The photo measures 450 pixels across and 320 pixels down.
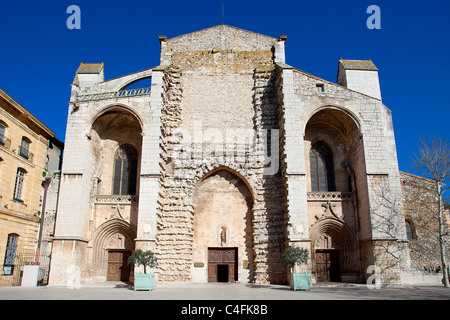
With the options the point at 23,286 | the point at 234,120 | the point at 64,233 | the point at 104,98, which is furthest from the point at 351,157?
the point at 23,286

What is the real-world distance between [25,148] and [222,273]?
444 inches

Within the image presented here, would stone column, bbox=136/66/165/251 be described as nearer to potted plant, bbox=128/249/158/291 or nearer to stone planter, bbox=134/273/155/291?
potted plant, bbox=128/249/158/291

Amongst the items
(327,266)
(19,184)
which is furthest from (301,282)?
(19,184)

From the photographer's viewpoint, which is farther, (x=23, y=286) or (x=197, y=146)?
(x=197, y=146)

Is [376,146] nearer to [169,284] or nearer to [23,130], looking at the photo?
[169,284]

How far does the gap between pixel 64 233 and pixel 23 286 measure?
8.80 feet

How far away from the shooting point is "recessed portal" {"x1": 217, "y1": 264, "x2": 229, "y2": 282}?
57.2 feet

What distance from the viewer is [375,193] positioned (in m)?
15.6

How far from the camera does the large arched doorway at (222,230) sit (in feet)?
55.2

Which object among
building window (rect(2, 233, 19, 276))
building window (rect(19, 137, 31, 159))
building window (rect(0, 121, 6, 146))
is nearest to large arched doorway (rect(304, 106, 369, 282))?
→ building window (rect(2, 233, 19, 276))

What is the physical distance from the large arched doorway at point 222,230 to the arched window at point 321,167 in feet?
11.6

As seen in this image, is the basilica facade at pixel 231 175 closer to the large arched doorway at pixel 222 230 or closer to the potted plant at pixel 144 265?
the large arched doorway at pixel 222 230

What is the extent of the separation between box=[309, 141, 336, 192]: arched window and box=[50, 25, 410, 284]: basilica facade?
6 centimetres

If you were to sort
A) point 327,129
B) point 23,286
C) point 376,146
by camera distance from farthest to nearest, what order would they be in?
point 327,129
point 376,146
point 23,286
